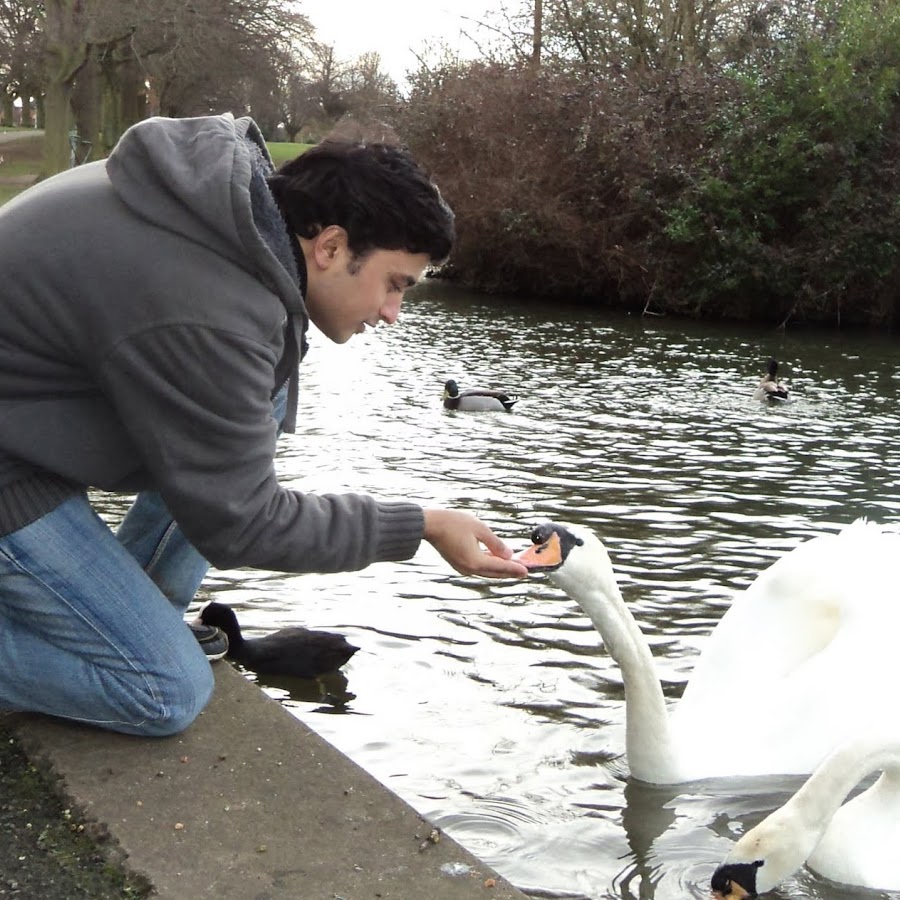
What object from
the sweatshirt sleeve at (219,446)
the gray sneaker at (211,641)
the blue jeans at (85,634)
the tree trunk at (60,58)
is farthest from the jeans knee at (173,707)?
the tree trunk at (60,58)

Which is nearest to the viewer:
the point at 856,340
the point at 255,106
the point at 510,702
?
the point at 510,702

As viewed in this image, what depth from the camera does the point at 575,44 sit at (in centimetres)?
2473

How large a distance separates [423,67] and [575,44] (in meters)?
2.81

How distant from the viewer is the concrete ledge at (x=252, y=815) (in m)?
2.60

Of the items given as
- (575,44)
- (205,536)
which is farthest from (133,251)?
(575,44)

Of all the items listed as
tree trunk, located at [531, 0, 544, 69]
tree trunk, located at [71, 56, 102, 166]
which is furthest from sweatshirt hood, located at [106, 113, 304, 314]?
tree trunk, located at [71, 56, 102, 166]

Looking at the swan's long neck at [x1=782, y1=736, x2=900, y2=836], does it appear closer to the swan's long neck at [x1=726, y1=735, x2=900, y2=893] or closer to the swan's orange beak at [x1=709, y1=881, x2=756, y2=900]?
the swan's long neck at [x1=726, y1=735, x2=900, y2=893]

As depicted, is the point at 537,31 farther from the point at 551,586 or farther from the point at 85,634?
the point at 85,634

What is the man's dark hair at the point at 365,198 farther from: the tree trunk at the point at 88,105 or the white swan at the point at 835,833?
the tree trunk at the point at 88,105

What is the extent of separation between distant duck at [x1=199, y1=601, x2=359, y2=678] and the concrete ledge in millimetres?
1378

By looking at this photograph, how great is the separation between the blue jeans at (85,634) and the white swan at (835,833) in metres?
1.39

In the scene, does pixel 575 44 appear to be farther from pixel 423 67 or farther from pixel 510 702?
pixel 510 702

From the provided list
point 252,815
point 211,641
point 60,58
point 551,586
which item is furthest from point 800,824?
point 60,58

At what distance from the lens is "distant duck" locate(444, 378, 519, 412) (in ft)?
34.7
